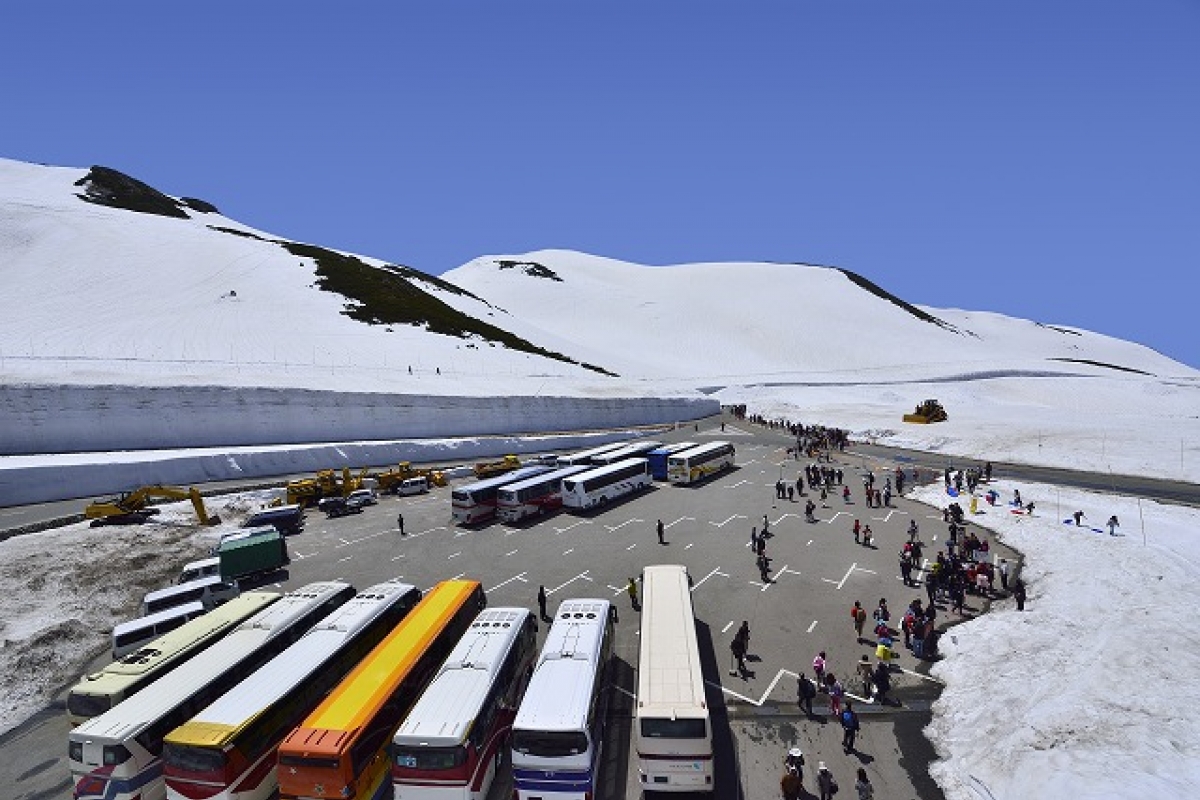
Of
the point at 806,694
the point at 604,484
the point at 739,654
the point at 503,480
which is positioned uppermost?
the point at 503,480

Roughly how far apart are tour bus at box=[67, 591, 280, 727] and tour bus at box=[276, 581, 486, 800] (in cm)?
505

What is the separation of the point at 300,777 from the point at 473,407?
157 ft

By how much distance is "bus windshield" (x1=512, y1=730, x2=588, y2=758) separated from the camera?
424 inches

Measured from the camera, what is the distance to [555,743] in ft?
35.4

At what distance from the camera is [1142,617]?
17.2m

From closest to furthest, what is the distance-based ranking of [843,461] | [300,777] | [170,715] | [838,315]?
[300,777] < [170,715] < [843,461] < [838,315]

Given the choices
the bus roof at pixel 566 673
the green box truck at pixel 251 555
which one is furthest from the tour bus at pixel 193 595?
the bus roof at pixel 566 673

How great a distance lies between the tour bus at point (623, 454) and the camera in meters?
41.5

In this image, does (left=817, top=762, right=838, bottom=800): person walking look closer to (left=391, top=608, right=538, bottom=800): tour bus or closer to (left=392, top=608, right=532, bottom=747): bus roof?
(left=391, top=608, right=538, bottom=800): tour bus

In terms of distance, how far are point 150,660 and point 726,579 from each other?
18.2 m

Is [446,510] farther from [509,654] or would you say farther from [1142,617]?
[1142,617]

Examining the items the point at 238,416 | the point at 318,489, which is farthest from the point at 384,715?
the point at 238,416

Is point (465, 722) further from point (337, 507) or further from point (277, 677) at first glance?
point (337, 507)

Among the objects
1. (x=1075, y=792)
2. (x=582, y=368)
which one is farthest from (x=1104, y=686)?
(x=582, y=368)
